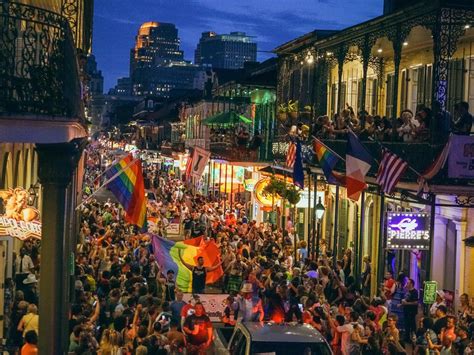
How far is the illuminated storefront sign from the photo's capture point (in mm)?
18641

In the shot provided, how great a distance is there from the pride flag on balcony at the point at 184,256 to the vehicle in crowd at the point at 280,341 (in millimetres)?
6997

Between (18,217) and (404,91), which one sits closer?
(18,217)

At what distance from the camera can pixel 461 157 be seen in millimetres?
17375

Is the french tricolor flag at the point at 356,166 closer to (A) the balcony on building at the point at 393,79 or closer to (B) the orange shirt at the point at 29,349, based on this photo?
(A) the balcony on building at the point at 393,79

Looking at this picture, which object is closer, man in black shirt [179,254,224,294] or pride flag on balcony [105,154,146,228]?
pride flag on balcony [105,154,146,228]

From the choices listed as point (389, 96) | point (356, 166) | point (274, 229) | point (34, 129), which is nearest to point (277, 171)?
point (274, 229)

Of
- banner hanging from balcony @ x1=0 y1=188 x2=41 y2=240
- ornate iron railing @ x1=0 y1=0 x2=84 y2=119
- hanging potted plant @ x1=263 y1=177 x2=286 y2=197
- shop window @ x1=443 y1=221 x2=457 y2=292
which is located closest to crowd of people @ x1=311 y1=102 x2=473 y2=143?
shop window @ x1=443 y1=221 x2=457 y2=292

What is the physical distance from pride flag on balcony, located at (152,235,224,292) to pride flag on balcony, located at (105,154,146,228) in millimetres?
3596

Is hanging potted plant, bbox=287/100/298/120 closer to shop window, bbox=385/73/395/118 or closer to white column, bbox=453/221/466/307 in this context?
shop window, bbox=385/73/395/118

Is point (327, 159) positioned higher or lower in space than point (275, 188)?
higher

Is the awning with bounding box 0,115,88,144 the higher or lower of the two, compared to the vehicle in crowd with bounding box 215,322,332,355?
higher

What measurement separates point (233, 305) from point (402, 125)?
21.5ft

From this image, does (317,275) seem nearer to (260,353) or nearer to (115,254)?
(115,254)

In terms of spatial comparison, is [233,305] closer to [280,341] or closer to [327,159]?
[280,341]
